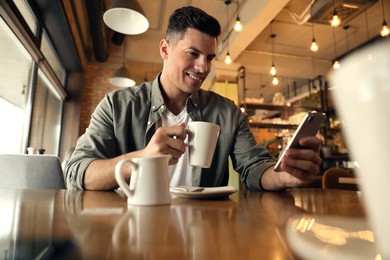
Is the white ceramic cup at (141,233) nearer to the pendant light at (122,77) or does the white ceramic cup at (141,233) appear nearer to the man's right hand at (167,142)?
the man's right hand at (167,142)

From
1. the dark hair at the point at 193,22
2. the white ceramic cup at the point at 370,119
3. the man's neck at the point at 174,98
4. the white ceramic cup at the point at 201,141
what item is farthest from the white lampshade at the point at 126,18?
the white ceramic cup at the point at 370,119

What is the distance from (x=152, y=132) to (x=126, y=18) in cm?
170

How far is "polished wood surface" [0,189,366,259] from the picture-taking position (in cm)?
29

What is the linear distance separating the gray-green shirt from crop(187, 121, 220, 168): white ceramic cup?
1.28 feet

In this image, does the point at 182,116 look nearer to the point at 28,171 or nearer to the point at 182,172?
the point at 182,172

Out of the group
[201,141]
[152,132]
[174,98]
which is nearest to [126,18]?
[174,98]

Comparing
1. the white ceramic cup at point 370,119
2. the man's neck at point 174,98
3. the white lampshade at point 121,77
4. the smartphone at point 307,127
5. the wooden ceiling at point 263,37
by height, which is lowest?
the white ceramic cup at point 370,119

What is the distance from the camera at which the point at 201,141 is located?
811 millimetres

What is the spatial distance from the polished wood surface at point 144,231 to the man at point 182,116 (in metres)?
0.49

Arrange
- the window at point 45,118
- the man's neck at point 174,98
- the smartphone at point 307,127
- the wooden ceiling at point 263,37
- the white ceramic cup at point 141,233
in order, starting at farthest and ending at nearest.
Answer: the wooden ceiling at point 263,37 → the window at point 45,118 → the man's neck at point 174,98 → the smartphone at point 307,127 → the white ceramic cup at point 141,233

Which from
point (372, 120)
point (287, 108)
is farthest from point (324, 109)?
point (372, 120)

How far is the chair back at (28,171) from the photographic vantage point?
1267 mm

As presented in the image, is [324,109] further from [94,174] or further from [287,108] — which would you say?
[94,174]

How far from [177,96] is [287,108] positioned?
4409 millimetres
